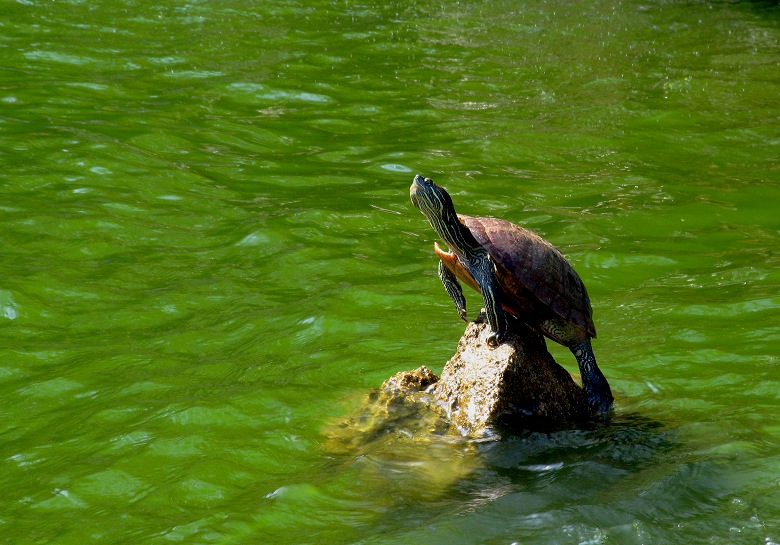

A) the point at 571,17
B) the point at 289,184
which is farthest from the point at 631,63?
the point at 289,184

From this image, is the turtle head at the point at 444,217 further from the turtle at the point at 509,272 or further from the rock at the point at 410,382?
the rock at the point at 410,382

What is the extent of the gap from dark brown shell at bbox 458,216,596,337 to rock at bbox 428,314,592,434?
244 mm

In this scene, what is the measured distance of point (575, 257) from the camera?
869 centimetres

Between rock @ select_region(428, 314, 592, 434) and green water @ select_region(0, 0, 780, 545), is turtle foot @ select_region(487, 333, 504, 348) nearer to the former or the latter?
rock @ select_region(428, 314, 592, 434)

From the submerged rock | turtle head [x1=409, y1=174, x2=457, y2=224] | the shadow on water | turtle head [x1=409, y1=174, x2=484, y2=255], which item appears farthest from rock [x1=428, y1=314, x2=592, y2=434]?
turtle head [x1=409, y1=174, x2=457, y2=224]

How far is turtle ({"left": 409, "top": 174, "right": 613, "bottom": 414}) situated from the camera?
5547 mm

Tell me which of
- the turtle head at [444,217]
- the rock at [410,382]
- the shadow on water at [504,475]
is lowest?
the shadow on water at [504,475]

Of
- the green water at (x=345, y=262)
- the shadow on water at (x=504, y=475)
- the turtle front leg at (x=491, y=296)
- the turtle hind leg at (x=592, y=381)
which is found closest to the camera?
the shadow on water at (x=504, y=475)

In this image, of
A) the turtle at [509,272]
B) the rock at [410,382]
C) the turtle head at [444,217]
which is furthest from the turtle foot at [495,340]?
the rock at [410,382]

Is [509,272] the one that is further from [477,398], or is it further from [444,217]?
[477,398]

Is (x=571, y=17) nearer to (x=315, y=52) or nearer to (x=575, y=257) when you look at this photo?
(x=315, y=52)

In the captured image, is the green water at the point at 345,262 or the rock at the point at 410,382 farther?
the rock at the point at 410,382

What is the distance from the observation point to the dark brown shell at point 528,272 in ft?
18.3

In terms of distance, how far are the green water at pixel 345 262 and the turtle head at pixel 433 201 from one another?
1.29 m
